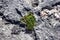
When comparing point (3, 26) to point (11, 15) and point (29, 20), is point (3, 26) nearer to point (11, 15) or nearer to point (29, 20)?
point (11, 15)

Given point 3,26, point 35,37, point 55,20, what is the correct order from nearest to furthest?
1. point 35,37
2. point 3,26
3. point 55,20

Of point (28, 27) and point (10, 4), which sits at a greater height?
point (10, 4)

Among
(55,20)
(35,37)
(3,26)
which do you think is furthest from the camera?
(55,20)

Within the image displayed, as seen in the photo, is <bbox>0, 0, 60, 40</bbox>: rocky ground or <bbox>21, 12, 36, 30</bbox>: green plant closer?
<bbox>0, 0, 60, 40</bbox>: rocky ground

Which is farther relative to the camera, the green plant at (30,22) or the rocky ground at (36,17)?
the green plant at (30,22)

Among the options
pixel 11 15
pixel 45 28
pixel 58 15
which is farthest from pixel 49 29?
pixel 11 15

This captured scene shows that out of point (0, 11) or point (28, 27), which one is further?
point (0, 11)

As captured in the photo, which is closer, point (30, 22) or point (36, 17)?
point (30, 22)
